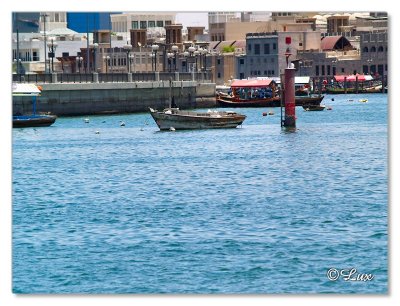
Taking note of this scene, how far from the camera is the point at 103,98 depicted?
66.2 meters

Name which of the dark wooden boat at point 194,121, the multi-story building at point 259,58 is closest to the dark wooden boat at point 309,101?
the multi-story building at point 259,58

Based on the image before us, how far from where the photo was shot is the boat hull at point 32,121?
51.6m

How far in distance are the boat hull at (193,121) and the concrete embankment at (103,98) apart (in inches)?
356

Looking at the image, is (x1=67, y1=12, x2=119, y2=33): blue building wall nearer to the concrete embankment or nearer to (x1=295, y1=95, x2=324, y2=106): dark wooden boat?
the concrete embankment

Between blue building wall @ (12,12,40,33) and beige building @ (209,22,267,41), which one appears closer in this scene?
blue building wall @ (12,12,40,33)

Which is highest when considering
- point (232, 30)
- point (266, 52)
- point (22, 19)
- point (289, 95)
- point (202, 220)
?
point (232, 30)

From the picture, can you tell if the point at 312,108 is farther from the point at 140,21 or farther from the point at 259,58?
the point at 259,58

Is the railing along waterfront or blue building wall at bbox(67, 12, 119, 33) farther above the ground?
blue building wall at bbox(67, 12, 119, 33)

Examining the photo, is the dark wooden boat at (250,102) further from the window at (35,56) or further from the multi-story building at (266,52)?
the window at (35,56)

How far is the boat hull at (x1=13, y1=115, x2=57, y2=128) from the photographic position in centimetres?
5156

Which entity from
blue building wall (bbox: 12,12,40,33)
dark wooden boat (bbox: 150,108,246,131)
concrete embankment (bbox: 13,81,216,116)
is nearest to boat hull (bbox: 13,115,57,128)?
concrete embankment (bbox: 13,81,216,116)

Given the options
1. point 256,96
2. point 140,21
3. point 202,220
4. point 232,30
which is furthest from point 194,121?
point 232,30

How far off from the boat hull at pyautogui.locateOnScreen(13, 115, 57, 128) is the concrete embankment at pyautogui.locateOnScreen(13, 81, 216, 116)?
389cm

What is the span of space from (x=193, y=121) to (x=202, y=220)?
101 feet
